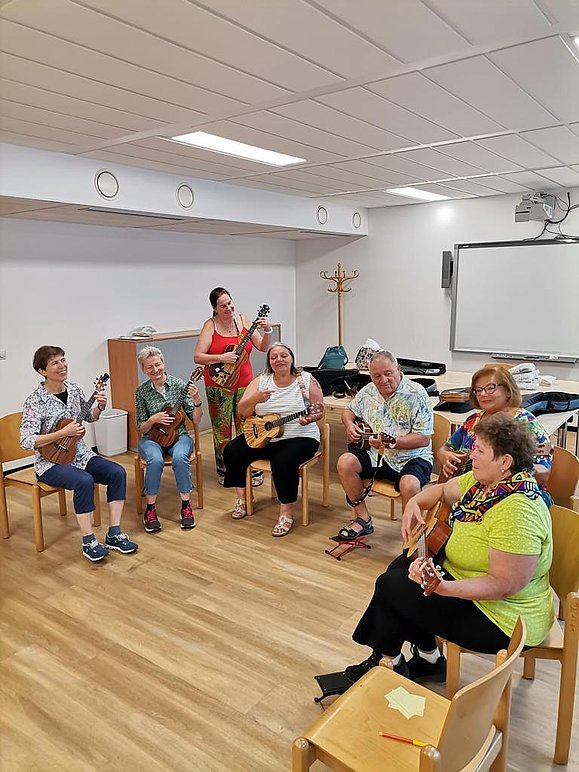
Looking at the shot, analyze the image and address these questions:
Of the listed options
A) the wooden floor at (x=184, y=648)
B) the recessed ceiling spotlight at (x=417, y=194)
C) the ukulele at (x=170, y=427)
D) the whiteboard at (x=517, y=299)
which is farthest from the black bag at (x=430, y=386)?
the whiteboard at (x=517, y=299)

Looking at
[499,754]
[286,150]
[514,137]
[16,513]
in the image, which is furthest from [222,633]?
[514,137]

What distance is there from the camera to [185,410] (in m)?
3.80

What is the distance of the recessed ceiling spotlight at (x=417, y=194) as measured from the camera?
548cm

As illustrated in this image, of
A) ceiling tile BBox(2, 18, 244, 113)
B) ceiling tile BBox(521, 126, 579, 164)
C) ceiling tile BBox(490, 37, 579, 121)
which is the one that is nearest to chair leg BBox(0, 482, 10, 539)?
ceiling tile BBox(2, 18, 244, 113)

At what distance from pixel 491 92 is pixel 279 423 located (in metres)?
2.10

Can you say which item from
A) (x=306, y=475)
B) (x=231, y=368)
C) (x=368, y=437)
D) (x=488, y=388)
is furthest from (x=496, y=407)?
(x=231, y=368)

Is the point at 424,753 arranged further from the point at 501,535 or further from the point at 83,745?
the point at 83,745

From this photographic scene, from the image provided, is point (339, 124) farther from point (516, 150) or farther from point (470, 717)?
point (470, 717)

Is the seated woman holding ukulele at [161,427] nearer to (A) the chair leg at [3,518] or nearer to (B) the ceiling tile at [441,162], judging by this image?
(A) the chair leg at [3,518]

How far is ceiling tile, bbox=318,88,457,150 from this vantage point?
2.62 meters

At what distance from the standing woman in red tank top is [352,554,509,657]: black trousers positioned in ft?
7.19

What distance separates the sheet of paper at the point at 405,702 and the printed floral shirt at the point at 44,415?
7.64 ft

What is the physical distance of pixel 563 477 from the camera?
2.68m

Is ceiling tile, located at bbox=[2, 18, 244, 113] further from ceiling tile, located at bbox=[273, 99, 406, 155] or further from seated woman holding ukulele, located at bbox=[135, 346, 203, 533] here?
seated woman holding ukulele, located at bbox=[135, 346, 203, 533]
